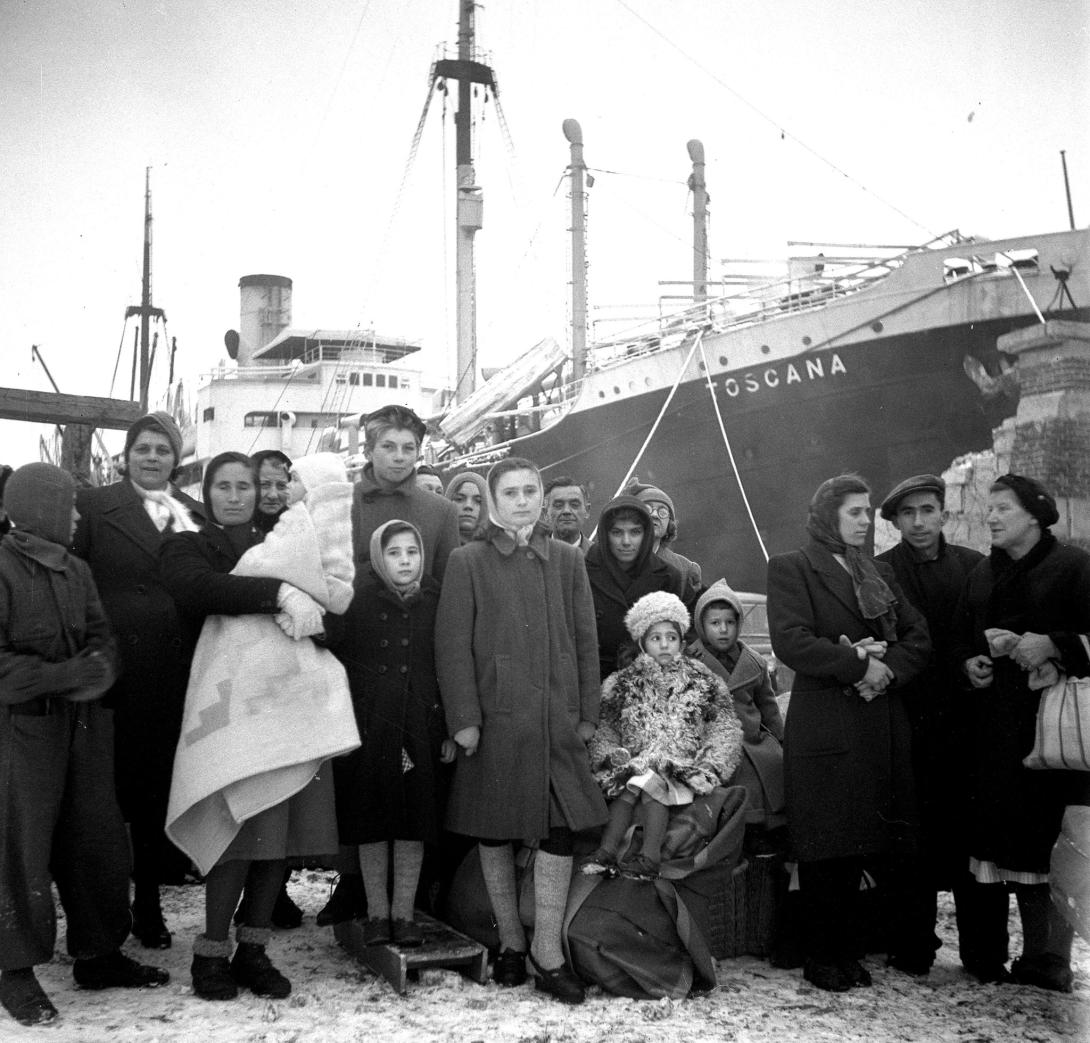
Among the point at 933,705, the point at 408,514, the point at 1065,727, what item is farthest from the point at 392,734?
the point at 1065,727

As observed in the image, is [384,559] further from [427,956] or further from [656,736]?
[427,956]

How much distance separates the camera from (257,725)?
3254 mm

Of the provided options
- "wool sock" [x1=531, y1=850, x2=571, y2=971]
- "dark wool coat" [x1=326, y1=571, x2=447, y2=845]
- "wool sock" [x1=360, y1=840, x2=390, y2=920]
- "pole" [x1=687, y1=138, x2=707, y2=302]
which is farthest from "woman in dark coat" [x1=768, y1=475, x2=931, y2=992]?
"pole" [x1=687, y1=138, x2=707, y2=302]

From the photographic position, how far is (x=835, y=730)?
371 centimetres

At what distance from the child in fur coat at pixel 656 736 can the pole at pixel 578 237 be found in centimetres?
1517

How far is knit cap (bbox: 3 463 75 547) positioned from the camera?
3242 millimetres

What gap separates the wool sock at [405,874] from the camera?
11.7 feet

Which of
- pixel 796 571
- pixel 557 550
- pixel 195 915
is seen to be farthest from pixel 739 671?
pixel 195 915

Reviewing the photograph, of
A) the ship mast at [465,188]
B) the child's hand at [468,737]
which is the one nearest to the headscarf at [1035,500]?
the child's hand at [468,737]

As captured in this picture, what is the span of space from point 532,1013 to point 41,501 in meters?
2.13

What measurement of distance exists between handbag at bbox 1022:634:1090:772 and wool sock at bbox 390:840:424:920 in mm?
2022

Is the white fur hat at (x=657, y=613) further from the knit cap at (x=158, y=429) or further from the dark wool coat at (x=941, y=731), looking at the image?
the knit cap at (x=158, y=429)

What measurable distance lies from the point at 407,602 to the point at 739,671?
1353 millimetres

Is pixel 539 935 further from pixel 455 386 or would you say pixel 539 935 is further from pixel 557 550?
pixel 455 386
